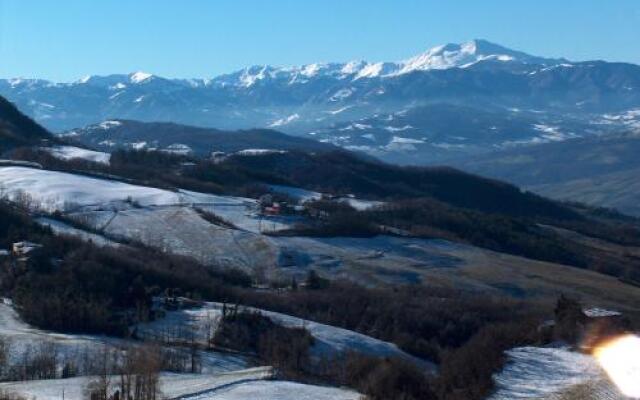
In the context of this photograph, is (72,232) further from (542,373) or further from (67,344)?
(542,373)

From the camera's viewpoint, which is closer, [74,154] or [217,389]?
[217,389]

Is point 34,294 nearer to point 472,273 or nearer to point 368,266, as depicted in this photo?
point 368,266

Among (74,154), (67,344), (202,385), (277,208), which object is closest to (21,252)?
(67,344)

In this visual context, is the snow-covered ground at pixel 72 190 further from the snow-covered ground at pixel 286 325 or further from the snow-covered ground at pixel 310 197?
the snow-covered ground at pixel 286 325

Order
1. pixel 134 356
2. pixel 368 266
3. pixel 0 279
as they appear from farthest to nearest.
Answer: pixel 368 266, pixel 0 279, pixel 134 356

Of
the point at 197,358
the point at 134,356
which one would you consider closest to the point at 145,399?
the point at 134,356

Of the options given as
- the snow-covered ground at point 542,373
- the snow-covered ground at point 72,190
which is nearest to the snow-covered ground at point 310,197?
the snow-covered ground at point 72,190
